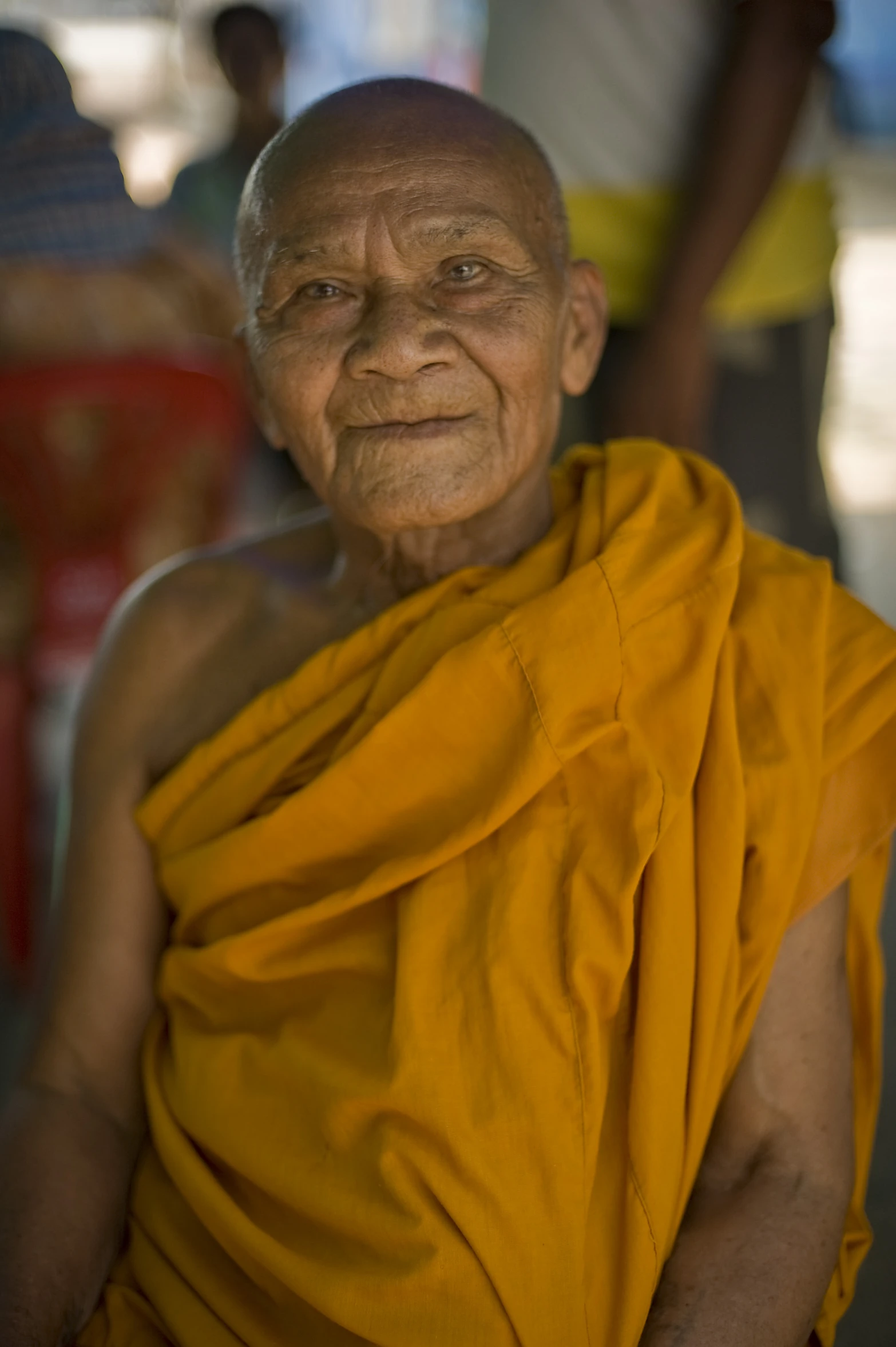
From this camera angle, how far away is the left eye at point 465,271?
1.35 metres

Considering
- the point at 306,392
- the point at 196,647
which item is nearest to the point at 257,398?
the point at 306,392

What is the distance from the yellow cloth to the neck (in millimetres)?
819

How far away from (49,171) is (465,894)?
2.03 meters

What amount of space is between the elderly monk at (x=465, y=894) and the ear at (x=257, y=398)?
1.5 inches

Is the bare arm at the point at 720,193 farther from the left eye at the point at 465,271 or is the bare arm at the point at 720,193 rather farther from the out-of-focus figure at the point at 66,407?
the out-of-focus figure at the point at 66,407

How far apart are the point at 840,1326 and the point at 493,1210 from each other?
0.88m

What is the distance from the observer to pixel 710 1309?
44.7 inches

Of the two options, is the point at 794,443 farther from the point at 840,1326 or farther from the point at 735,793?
the point at 840,1326

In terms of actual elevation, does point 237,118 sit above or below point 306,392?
below

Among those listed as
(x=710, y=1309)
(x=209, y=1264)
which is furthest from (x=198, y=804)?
(x=710, y=1309)

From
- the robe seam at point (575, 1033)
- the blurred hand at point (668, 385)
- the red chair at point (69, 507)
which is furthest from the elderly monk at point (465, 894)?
the red chair at point (69, 507)

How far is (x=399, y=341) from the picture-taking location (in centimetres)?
130

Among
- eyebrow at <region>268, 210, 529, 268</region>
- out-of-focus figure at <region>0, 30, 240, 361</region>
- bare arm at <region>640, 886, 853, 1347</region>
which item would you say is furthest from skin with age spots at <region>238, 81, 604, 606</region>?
out-of-focus figure at <region>0, 30, 240, 361</region>

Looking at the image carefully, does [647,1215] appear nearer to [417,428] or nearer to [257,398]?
[417,428]
